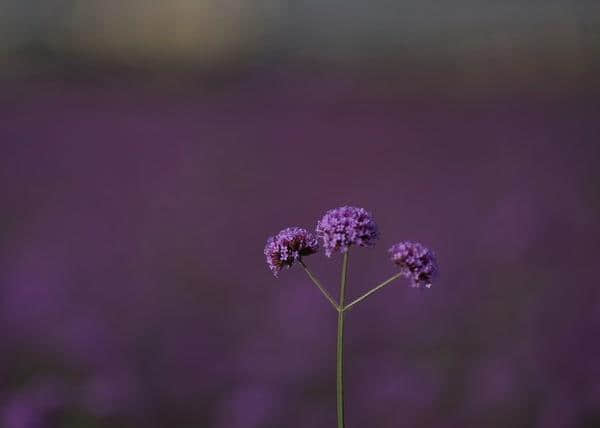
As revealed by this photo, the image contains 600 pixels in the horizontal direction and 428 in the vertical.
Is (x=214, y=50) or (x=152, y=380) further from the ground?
(x=214, y=50)

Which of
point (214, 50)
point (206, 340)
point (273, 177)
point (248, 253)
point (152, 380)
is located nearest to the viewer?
point (152, 380)

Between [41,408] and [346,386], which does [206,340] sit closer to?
[346,386]

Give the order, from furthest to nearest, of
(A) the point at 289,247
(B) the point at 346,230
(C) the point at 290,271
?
(C) the point at 290,271, (A) the point at 289,247, (B) the point at 346,230

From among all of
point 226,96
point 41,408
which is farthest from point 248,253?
point 226,96

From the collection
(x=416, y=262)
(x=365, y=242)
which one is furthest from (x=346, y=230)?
(x=416, y=262)

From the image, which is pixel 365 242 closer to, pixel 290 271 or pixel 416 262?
pixel 416 262

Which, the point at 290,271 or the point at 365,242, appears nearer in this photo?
the point at 365,242

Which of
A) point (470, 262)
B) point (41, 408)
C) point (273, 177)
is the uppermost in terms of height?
point (273, 177)
